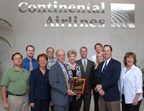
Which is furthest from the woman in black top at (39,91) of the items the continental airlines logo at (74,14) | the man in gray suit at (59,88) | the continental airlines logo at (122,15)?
the continental airlines logo at (122,15)

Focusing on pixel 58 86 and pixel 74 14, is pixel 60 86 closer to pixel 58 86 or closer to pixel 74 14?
pixel 58 86

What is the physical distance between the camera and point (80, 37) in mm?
5930

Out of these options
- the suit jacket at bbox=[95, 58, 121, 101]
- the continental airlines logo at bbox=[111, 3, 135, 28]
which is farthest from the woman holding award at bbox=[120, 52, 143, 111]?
the continental airlines logo at bbox=[111, 3, 135, 28]

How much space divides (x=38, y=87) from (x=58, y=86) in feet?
1.34

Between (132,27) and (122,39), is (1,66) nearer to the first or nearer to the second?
(122,39)

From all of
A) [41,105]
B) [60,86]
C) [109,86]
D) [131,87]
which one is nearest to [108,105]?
[109,86]

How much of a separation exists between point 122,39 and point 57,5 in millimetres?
2623

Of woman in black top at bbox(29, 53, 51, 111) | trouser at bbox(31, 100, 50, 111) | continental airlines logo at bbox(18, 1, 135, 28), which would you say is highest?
A: continental airlines logo at bbox(18, 1, 135, 28)

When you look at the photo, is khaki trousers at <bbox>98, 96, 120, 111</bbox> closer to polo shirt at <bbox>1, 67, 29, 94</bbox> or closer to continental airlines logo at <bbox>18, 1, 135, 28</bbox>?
polo shirt at <bbox>1, 67, 29, 94</bbox>

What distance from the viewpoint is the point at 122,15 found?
6121mm

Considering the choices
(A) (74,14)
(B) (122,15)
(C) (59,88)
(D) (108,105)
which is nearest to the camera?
(C) (59,88)

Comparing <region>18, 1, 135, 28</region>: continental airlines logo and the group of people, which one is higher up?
<region>18, 1, 135, 28</region>: continental airlines logo

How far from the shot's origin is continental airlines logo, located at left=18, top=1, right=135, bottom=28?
19.3ft

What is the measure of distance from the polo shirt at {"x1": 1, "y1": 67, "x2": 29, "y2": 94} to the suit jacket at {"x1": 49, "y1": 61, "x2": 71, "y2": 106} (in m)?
0.55
